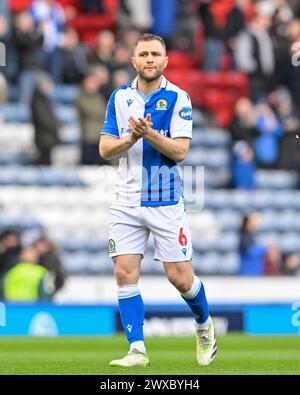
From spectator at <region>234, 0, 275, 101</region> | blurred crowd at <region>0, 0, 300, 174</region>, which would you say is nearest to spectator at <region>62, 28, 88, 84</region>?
→ blurred crowd at <region>0, 0, 300, 174</region>

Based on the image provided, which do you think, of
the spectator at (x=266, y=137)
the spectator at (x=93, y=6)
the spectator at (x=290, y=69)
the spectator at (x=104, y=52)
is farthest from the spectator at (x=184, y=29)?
the spectator at (x=104, y=52)

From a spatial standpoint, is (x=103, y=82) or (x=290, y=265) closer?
(x=290, y=265)

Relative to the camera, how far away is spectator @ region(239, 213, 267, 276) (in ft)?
67.5

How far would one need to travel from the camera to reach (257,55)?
24.4 meters

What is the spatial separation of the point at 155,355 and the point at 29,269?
253 inches

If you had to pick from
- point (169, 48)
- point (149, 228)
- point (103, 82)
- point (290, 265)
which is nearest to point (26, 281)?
point (290, 265)

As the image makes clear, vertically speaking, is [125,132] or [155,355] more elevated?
[125,132]

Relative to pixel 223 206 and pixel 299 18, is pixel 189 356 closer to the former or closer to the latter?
pixel 223 206

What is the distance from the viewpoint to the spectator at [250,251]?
67.5ft

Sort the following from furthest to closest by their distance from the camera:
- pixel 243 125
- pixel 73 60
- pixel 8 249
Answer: pixel 243 125 → pixel 73 60 → pixel 8 249

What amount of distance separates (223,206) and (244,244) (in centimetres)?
161

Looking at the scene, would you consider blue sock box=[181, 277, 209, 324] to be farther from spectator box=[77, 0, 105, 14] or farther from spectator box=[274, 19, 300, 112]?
spectator box=[77, 0, 105, 14]

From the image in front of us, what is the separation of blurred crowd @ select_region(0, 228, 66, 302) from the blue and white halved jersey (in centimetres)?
813

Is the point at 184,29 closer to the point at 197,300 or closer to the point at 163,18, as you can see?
the point at 163,18
